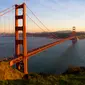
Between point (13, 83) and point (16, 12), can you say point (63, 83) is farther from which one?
point (16, 12)

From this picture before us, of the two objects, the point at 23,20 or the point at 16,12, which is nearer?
the point at 23,20

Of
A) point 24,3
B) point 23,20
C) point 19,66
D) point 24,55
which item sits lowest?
point 19,66

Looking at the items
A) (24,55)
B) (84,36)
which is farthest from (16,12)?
(84,36)

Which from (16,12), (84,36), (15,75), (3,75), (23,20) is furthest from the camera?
(84,36)

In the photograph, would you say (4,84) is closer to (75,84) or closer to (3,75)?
(75,84)

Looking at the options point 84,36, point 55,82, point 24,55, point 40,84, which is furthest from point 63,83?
point 84,36

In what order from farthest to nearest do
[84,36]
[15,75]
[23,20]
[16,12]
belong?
[84,36]
[16,12]
[23,20]
[15,75]

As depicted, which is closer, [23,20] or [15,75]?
[15,75]

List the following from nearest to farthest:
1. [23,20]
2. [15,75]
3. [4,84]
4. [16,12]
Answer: [4,84]
[15,75]
[23,20]
[16,12]

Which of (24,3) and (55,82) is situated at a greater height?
(24,3)
